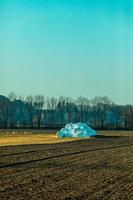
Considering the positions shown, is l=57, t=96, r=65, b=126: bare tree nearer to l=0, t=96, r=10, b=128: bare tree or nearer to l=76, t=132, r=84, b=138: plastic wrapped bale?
l=0, t=96, r=10, b=128: bare tree

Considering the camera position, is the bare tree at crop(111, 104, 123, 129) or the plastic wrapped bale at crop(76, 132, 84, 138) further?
the bare tree at crop(111, 104, 123, 129)

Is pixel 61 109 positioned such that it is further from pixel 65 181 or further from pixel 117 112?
pixel 65 181

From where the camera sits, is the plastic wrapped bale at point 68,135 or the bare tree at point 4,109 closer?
the plastic wrapped bale at point 68,135

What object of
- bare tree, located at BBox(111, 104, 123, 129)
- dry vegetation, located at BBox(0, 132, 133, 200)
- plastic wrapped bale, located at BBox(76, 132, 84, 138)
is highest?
bare tree, located at BBox(111, 104, 123, 129)

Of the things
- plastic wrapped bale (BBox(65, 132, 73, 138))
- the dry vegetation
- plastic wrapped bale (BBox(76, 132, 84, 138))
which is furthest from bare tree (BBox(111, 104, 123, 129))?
the dry vegetation

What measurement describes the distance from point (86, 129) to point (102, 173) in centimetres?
5805

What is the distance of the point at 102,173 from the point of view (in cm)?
2181

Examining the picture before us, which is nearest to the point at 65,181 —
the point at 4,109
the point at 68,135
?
the point at 68,135

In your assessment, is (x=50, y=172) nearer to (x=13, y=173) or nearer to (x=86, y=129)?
(x=13, y=173)

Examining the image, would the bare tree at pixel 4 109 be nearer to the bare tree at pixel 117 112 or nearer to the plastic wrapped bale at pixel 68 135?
the bare tree at pixel 117 112

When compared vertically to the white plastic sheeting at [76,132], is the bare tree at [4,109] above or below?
above

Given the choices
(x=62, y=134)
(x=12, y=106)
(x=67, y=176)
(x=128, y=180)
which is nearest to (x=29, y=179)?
(x=67, y=176)

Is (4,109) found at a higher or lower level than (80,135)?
higher

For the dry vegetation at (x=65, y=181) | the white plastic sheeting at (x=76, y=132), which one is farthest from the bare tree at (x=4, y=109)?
the dry vegetation at (x=65, y=181)
